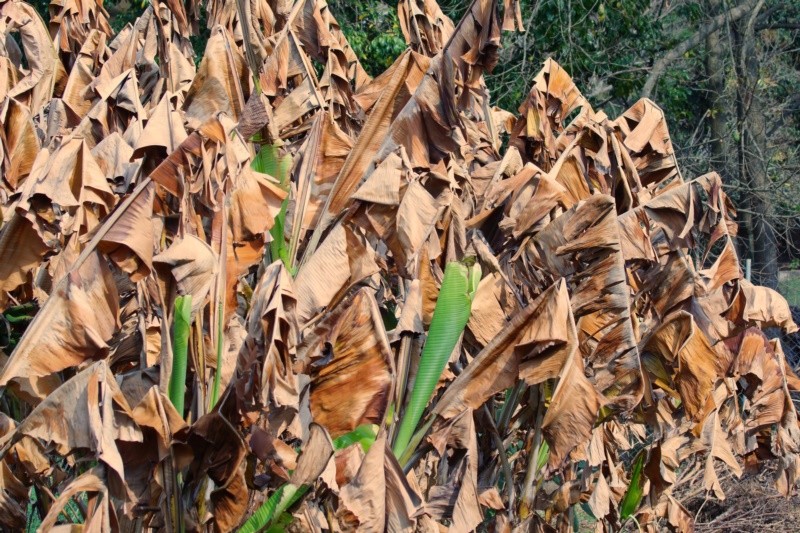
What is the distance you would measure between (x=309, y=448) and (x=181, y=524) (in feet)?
1.68

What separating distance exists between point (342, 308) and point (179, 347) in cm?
52

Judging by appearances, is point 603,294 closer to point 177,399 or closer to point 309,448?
point 309,448

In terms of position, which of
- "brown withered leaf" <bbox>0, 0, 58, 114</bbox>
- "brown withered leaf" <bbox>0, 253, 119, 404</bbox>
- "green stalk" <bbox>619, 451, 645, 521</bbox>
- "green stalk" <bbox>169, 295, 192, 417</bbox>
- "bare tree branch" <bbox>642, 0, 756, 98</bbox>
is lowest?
"bare tree branch" <bbox>642, 0, 756, 98</bbox>

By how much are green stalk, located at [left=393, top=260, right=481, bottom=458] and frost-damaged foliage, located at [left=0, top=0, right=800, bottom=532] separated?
1 centimetres

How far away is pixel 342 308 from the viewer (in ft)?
9.66

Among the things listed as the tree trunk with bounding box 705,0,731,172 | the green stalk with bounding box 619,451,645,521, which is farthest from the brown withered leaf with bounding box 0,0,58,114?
the tree trunk with bounding box 705,0,731,172

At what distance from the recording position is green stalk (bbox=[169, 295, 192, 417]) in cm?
280

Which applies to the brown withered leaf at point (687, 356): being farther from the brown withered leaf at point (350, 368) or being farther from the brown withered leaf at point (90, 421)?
the brown withered leaf at point (90, 421)

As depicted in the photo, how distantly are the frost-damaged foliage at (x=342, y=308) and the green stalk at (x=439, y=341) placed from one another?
14 mm

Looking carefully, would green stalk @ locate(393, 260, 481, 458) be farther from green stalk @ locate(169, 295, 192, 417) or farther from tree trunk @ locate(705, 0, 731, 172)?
tree trunk @ locate(705, 0, 731, 172)

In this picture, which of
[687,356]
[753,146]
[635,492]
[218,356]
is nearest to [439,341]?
[218,356]

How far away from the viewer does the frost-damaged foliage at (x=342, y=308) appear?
275cm

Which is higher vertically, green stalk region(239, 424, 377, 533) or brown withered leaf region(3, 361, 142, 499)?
brown withered leaf region(3, 361, 142, 499)

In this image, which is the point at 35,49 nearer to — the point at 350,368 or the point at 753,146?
the point at 350,368
